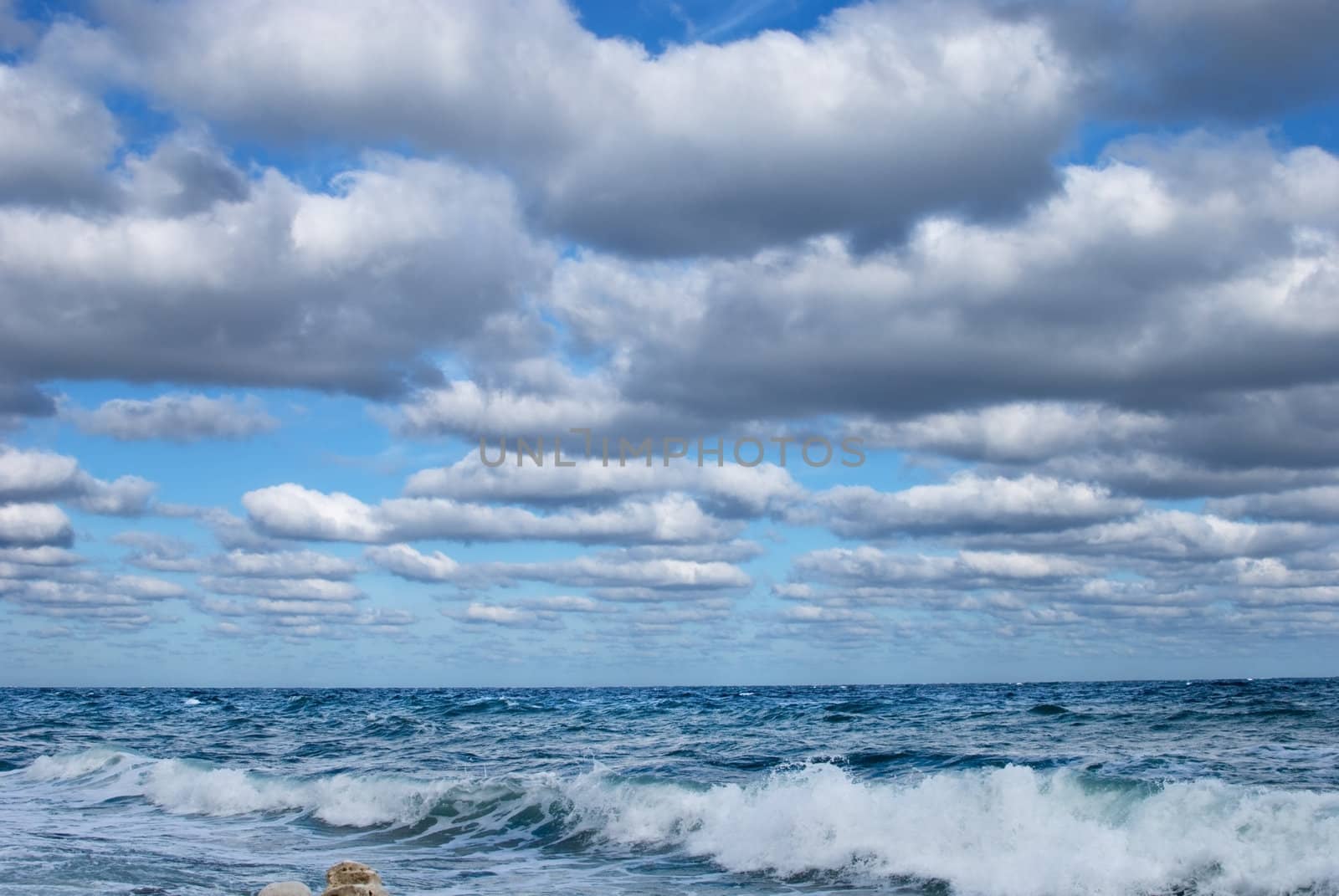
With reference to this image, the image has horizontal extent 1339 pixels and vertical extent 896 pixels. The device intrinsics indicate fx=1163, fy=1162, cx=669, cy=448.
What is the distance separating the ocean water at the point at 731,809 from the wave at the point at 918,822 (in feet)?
0.13

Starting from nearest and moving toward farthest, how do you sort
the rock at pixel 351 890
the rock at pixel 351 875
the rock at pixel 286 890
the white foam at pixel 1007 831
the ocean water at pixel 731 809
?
the rock at pixel 351 890, the rock at pixel 286 890, the rock at pixel 351 875, the white foam at pixel 1007 831, the ocean water at pixel 731 809

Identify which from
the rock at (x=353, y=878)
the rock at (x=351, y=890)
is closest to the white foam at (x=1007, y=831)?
the rock at (x=353, y=878)

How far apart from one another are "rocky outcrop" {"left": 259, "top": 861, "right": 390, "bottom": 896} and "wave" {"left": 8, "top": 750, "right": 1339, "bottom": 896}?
24.0ft

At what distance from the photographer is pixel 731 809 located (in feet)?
62.0

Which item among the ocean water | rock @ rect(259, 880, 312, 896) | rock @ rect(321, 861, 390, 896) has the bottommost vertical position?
the ocean water

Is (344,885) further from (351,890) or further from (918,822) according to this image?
(918,822)

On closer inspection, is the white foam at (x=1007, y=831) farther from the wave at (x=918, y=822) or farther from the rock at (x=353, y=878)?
the rock at (x=353, y=878)

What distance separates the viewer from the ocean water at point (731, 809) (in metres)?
14.8

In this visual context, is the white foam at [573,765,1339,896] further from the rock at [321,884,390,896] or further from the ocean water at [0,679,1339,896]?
the rock at [321,884,390,896]

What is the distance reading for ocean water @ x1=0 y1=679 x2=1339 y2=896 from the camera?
48.6 feet

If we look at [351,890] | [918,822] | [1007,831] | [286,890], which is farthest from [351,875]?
[1007,831]

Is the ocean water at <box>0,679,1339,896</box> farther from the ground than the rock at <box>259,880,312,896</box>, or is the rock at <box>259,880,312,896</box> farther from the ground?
the rock at <box>259,880,312,896</box>

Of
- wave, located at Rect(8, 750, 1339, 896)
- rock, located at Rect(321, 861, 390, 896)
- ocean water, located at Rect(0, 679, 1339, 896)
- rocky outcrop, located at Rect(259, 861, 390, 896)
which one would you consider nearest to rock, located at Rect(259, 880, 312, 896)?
rocky outcrop, located at Rect(259, 861, 390, 896)

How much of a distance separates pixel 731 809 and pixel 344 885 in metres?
9.41
